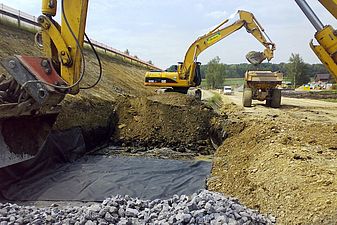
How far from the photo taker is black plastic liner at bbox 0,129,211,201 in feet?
16.7

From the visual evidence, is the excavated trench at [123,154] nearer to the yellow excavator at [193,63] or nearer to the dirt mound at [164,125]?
the dirt mound at [164,125]

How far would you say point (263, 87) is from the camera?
48.6 ft

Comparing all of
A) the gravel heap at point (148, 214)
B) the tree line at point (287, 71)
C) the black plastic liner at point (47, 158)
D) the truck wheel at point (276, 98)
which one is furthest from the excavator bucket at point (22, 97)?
the tree line at point (287, 71)

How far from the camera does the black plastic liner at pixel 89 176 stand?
509 centimetres

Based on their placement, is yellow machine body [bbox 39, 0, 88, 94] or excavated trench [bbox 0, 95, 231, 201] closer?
yellow machine body [bbox 39, 0, 88, 94]

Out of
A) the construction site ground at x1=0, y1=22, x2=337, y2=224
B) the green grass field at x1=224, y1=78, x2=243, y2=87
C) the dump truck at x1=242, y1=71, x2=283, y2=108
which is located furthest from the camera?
the green grass field at x1=224, y1=78, x2=243, y2=87

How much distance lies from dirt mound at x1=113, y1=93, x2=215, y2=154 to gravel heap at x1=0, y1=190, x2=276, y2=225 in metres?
4.33

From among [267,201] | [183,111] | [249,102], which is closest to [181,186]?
[267,201]

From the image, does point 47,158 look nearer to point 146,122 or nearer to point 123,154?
point 123,154

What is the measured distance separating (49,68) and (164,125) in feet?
15.7

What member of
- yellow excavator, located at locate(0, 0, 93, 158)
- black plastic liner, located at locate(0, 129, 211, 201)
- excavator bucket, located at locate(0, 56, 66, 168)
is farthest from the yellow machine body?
black plastic liner, located at locate(0, 129, 211, 201)

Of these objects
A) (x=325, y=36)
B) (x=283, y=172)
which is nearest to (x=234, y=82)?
(x=283, y=172)

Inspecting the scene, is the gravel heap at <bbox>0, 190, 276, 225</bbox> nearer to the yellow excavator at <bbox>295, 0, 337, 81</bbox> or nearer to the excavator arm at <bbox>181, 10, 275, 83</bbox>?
the yellow excavator at <bbox>295, 0, 337, 81</bbox>

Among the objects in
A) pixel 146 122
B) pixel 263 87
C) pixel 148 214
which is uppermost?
pixel 263 87
